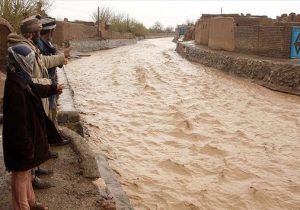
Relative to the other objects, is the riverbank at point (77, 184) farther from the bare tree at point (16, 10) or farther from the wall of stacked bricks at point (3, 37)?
the bare tree at point (16, 10)

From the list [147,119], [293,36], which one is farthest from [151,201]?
[293,36]

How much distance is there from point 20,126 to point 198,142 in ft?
13.3

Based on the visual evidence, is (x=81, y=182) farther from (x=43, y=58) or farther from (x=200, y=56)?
(x=200, y=56)

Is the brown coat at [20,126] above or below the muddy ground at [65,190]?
above

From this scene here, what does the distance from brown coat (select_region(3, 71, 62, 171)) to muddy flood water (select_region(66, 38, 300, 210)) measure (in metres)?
1.65

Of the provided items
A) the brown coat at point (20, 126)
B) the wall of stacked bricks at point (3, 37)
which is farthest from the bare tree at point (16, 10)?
the brown coat at point (20, 126)

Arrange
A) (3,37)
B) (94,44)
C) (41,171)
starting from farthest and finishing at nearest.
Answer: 1. (94,44)
2. (3,37)
3. (41,171)

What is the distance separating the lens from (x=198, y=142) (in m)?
6.13

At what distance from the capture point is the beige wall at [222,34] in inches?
627

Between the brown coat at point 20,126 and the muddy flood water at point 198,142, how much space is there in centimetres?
165

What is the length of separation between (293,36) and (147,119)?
22.3ft

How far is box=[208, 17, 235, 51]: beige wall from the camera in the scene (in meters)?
15.9

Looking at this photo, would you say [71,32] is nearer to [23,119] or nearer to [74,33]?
[74,33]

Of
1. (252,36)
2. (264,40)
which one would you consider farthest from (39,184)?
(252,36)
